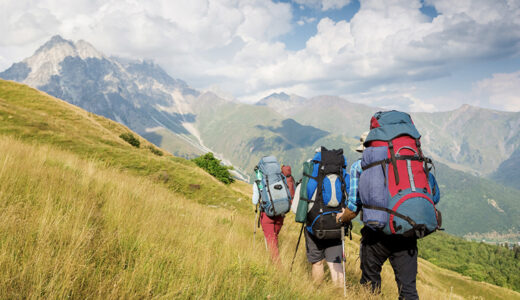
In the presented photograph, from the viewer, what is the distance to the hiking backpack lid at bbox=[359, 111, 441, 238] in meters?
3.57

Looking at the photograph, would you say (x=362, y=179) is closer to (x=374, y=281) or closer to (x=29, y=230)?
(x=374, y=281)

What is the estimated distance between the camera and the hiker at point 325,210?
489 cm

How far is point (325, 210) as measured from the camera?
16.2ft

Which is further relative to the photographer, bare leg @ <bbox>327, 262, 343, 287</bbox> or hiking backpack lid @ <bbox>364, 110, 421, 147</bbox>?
bare leg @ <bbox>327, 262, 343, 287</bbox>

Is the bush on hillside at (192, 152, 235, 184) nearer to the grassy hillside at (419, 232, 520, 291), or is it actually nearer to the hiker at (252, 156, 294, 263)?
the hiker at (252, 156, 294, 263)

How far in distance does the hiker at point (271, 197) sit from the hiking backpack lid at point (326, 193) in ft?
3.65

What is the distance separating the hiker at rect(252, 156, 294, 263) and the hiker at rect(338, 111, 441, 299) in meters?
2.03

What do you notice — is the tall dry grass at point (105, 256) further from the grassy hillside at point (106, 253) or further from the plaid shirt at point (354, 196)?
the plaid shirt at point (354, 196)

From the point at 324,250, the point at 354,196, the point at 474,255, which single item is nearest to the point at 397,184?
the point at 354,196

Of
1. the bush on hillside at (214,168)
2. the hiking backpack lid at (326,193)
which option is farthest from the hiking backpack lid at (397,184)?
the bush on hillside at (214,168)

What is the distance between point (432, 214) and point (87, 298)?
13.6 feet

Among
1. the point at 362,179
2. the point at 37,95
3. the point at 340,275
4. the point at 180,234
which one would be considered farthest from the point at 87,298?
the point at 37,95

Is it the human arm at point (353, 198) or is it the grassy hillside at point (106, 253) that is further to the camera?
the human arm at point (353, 198)

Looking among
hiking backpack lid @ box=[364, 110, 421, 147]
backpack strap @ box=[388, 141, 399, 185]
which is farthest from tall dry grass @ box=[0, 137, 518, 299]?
hiking backpack lid @ box=[364, 110, 421, 147]
